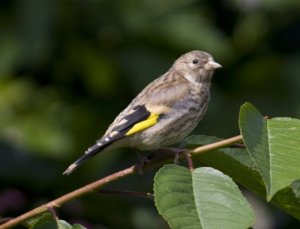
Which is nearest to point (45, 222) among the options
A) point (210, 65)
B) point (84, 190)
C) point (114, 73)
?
point (84, 190)

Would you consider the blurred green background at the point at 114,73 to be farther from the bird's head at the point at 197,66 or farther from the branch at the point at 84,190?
the branch at the point at 84,190

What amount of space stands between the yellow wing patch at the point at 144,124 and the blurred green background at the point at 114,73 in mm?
1788

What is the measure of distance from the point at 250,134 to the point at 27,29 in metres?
3.71

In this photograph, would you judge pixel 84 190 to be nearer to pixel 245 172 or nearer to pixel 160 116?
pixel 245 172

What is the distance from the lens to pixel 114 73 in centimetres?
752

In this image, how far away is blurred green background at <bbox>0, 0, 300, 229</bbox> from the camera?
684cm

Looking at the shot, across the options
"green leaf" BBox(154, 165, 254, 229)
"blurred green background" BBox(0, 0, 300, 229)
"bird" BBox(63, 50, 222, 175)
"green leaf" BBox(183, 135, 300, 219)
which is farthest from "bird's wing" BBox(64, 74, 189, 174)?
"blurred green background" BBox(0, 0, 300, 229)

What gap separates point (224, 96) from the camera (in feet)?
24.4

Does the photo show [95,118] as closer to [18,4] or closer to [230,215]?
[18,4]

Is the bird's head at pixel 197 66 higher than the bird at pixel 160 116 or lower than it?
higher

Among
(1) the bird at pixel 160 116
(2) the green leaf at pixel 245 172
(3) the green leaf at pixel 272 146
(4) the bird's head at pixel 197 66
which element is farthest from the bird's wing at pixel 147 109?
(3) the green leaf at pixel 272 146

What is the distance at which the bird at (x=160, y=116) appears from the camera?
4746mm

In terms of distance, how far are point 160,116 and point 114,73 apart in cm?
255

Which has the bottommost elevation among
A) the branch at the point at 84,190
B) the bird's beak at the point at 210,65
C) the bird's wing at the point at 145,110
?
the branch at the point at 84,190
